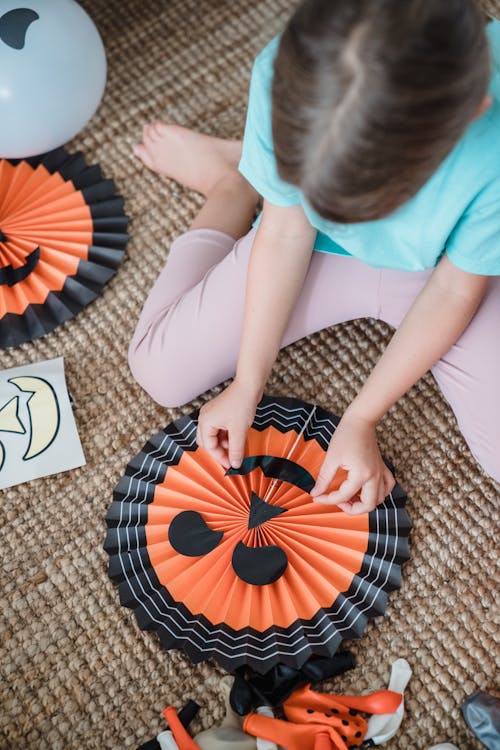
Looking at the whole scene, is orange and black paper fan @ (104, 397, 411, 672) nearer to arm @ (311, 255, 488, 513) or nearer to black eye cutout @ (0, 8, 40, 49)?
arm @ (311, 255, 488, 513)

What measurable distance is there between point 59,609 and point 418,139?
0.60 meters

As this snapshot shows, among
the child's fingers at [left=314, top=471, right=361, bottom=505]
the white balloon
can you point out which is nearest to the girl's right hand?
the child's fingers at [left=314, top=471, right=361, bottom=505]

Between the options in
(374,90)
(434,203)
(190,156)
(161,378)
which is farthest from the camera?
(190,156)

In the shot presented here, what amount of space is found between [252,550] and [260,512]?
0.04 m

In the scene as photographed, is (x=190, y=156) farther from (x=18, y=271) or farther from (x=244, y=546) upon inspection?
(x=244, y=546)

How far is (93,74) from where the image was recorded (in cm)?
90

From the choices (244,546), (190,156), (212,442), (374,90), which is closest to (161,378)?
(212,442)

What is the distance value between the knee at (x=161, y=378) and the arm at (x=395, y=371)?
0.63 feet

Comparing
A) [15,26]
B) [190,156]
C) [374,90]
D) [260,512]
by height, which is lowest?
[260,512]

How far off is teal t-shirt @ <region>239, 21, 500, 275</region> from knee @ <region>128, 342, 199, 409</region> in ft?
0.81

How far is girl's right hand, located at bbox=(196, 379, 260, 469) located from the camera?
782mm

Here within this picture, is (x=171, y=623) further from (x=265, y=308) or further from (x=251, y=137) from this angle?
(x=251, y=137)

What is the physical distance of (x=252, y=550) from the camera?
77 centimetres

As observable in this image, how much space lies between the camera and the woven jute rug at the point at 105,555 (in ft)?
2.49
